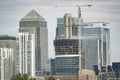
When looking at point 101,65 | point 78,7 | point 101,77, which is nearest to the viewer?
point 101,77

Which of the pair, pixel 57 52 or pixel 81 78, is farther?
pixel 57 52

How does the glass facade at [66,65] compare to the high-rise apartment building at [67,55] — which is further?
the high-rise apartment building at [67,55]

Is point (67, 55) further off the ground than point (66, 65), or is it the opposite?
point (67, 55)

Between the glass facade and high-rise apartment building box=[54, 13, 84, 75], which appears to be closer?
the glass facade

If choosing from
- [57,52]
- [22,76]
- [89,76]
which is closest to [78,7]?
[57,52]

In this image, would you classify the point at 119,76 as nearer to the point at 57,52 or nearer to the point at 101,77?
the point at 101,77

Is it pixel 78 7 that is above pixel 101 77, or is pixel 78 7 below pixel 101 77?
above

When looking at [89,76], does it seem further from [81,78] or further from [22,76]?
[22,76]

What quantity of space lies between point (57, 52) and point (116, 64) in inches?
975

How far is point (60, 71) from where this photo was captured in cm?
18438

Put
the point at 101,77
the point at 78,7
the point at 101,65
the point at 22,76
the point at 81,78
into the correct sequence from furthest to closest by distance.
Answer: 1. the point at 101,65
2. the point at 78,7
3. the point at 101,77
4. the point at 81,78
5. the point at 22,76

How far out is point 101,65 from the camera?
19425 cm

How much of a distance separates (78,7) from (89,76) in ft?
133

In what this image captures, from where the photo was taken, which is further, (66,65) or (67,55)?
(67,55)
